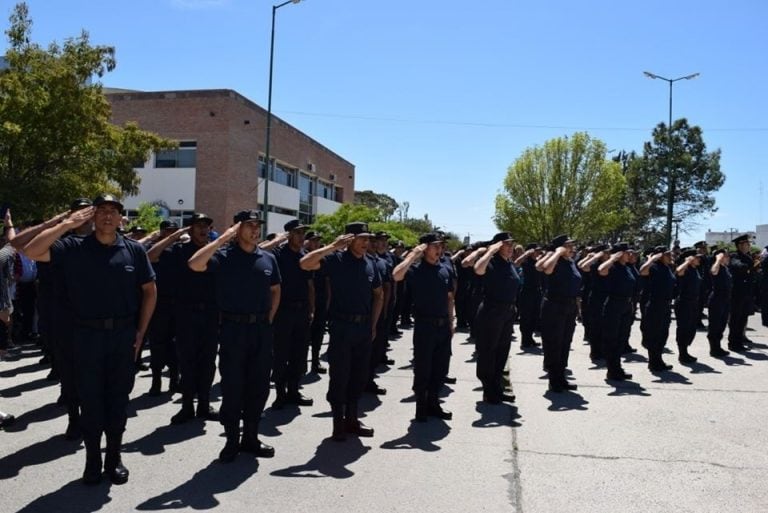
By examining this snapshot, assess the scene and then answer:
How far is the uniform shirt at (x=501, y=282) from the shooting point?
23.6 feet

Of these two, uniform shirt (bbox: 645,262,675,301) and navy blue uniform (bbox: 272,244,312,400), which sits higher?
uniform shirt (bbox: 645,262,675,301)

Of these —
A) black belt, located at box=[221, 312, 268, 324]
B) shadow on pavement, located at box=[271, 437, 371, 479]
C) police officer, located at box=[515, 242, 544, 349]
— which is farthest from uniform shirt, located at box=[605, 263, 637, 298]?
black belt, located at box=[221, 312, 268, 324]

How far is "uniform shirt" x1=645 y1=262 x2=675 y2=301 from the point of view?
935 cm

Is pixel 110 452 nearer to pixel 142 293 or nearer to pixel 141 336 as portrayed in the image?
pixel 141 336

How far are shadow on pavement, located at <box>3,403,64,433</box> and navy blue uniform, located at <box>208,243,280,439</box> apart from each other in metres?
2.13

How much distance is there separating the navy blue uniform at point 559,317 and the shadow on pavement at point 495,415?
1125 mm

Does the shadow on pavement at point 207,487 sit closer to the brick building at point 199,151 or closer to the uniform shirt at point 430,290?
the uniform shirt at point 430,290

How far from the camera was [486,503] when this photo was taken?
4.26 meters

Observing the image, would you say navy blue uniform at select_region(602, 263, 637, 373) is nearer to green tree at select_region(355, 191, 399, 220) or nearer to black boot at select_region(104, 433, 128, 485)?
black boot at select_region(104, 433, 128, 485)

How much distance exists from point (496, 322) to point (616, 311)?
2.52 meters

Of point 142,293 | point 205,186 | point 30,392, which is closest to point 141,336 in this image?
point 142,293

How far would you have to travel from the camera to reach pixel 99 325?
4.36m

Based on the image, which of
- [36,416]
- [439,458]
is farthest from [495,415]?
[36,416]

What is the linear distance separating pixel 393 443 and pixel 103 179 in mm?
10081
